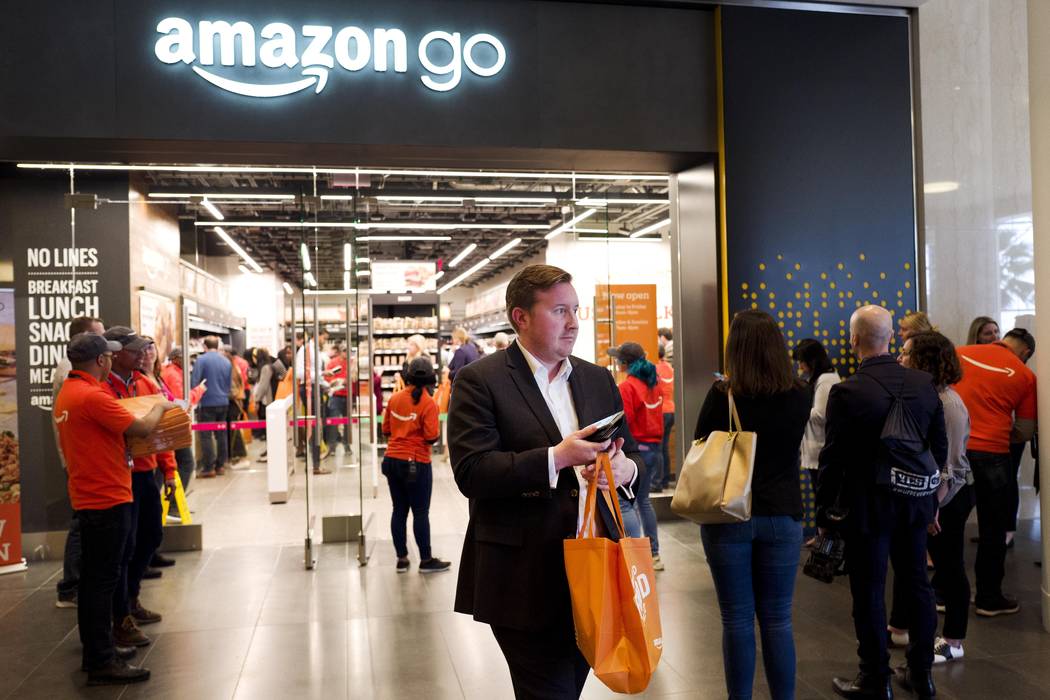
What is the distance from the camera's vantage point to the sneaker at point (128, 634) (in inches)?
161

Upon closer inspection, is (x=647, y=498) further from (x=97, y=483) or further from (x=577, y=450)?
(x=577, y=450)

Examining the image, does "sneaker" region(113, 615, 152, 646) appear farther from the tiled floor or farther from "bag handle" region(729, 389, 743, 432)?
"bag handle" region(729, 389, 743, 432)

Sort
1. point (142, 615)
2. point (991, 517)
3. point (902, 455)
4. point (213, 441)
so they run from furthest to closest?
point (213, 441) < point (142, 615) < point (991, 517) < point (902, 455)

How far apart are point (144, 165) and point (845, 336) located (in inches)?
205

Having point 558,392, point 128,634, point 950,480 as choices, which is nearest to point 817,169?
point 950,480

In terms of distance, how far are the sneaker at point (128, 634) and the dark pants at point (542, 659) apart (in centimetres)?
297

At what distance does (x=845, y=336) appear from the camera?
590 cm

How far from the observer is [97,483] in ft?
11.6

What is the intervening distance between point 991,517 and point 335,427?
414 cm

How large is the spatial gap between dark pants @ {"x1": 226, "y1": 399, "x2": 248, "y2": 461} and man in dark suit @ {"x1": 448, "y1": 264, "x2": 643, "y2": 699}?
5.75 m

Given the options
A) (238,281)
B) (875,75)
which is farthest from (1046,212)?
(238,281)

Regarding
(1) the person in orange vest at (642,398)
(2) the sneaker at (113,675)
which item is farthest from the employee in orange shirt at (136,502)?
(1) the person in orange vest at (642,398)

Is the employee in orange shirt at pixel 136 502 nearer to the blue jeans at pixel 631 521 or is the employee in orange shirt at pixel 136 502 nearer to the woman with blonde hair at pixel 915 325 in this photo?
the blue jeans at pixel 631 521

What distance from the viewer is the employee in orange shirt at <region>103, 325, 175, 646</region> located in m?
4.06
